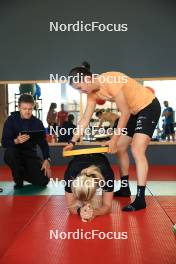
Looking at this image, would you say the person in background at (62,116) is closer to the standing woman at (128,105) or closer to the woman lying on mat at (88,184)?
the standing woman at (128,105)

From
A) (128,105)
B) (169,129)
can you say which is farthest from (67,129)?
(128,105)

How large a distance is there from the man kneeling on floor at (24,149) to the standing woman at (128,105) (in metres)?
0.96

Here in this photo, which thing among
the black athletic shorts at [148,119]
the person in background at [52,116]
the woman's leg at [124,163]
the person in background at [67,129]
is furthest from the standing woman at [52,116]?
the black athletic shorts at [148,119]

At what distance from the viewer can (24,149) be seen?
4332 millimetres

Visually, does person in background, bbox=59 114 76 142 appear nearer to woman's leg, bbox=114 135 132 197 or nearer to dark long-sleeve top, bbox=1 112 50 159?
dark long-sleeve top, bbox=1 112 50 159

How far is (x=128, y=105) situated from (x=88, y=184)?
0.89m

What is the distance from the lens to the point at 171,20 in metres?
6.92

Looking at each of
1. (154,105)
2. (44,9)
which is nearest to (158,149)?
(44,9)

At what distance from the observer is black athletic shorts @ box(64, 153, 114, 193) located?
109 inches

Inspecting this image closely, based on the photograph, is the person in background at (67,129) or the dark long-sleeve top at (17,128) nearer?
the dark long-sleeve top at (17,128)

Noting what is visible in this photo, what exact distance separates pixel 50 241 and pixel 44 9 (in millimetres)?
5736

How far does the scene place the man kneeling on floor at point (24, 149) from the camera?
404cm

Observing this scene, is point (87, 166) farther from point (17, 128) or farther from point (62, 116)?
point (62, 116)

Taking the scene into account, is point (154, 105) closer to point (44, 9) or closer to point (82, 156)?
point (82, 156)
